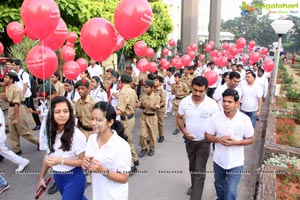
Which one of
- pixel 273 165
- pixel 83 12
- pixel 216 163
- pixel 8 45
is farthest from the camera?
pixel 8 45

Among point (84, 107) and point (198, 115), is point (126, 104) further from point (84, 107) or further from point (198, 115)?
point (198, 115)

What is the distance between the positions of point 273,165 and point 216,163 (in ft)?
4.25

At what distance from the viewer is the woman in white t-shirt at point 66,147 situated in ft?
8.82

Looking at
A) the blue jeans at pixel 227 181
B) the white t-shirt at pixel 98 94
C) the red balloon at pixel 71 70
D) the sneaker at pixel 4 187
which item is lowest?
the sneaker at pixel 4 187

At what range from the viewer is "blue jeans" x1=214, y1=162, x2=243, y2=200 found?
316 centimetres

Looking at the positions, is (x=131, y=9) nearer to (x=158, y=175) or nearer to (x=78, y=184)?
(x=78, y=184)

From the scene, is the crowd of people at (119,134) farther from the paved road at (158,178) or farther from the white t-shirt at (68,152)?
the paved road at (158,178)

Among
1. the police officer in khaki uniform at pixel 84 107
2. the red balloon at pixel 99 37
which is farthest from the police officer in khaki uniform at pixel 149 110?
the red balloon at pixel 99 37

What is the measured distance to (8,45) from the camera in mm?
9906

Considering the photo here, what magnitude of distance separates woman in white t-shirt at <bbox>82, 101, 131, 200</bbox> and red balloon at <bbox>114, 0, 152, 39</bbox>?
1.10 meters

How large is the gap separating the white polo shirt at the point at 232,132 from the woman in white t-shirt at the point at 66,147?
60.5 inches

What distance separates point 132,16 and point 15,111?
3.11 metres

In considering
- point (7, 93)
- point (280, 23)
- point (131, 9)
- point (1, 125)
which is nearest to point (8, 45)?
point (7, 93)

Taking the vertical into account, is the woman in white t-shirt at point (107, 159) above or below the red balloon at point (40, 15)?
below
